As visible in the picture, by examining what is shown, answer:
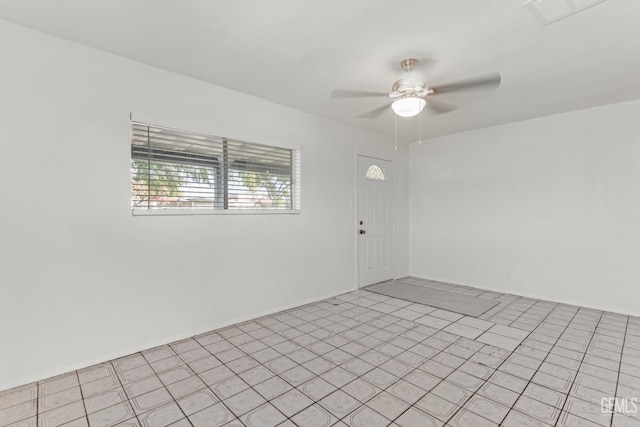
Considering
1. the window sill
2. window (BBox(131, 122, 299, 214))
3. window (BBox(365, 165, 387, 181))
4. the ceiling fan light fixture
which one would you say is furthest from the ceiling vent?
window (BBox(365, 165, 387, 181))

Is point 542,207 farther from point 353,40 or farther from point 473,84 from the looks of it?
point 353,40

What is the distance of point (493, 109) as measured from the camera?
A: 147 inches

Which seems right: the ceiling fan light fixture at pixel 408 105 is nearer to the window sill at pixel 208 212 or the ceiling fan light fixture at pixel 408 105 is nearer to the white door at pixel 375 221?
the window sill at pixel 208 212

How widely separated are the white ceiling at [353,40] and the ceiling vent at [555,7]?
2.1 inches

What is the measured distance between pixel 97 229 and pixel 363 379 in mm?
2347

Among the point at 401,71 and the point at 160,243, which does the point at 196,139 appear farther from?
the point at 401,71

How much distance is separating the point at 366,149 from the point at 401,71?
2037 mm

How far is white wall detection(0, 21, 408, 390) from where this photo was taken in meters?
2.14

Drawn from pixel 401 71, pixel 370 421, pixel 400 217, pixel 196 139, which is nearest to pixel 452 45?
pixel 401 71

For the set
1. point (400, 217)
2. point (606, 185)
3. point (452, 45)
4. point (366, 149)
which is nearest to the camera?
point (452, 45)

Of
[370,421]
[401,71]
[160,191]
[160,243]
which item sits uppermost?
[401,71]

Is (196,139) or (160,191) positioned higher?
(196,139)

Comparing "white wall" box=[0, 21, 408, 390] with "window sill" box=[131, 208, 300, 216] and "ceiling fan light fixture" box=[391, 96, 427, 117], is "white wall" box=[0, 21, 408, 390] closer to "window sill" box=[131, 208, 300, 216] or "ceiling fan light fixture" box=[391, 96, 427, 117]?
"window sill" box=[131, 208, 300, 216]

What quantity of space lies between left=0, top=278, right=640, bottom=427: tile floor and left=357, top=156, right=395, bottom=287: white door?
1.59 meters
